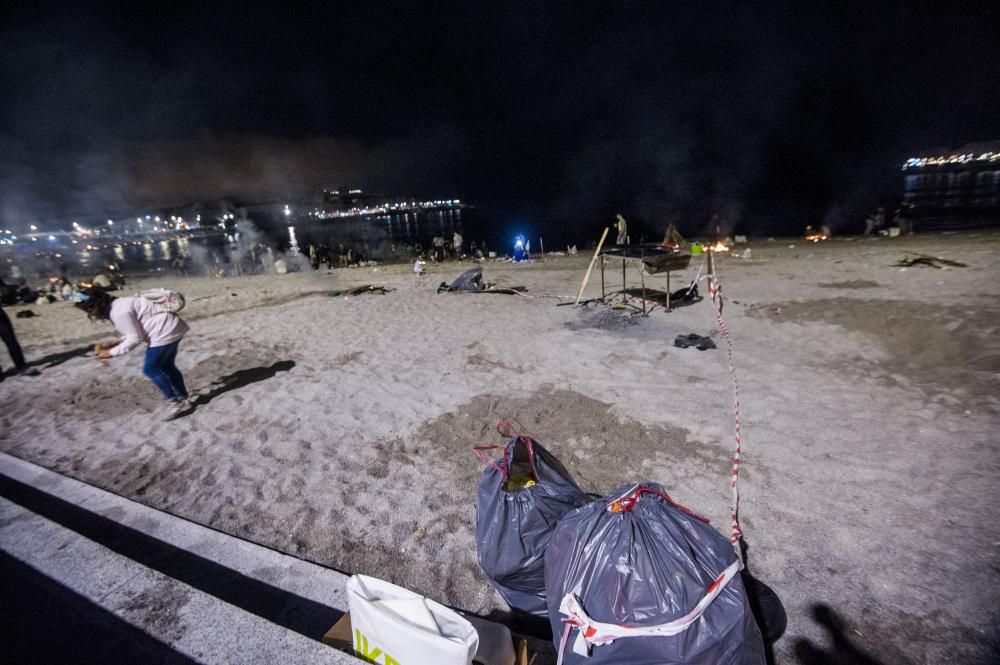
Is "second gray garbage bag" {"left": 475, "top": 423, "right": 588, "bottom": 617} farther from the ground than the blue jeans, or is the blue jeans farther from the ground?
the blue jeans

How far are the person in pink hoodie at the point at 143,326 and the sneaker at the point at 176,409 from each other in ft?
0.93

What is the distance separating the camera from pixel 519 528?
2.42 meters

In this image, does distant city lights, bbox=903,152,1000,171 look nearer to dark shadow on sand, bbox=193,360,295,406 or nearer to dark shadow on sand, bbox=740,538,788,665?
dark shadow on sand, bbox=740,538,788,665

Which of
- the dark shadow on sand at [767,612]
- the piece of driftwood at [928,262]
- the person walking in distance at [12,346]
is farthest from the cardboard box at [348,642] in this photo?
the piece of driftwood at [928,262]

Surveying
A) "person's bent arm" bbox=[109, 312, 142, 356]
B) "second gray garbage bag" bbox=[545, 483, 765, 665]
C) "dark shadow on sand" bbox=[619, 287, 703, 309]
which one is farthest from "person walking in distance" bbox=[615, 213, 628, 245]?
"second gray garbage bag" bbox=[545, 483, 765, 665]

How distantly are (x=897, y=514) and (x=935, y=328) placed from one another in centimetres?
565

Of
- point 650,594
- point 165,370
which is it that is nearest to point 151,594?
point 650,594

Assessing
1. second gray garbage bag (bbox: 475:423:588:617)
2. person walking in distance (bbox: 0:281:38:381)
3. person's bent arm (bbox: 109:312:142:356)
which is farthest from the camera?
person walking in distance (bbox: 0:281:38:381)

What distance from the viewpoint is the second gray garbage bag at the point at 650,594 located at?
1.77m

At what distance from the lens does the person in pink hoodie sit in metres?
5.04

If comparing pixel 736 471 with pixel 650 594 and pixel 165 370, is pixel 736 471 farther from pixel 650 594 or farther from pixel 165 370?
pixel 165 370

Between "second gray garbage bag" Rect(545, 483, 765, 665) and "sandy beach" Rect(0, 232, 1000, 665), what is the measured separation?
2.99 feet

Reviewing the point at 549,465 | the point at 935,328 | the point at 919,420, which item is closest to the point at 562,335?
the point at 919,420

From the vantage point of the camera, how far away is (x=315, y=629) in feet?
8.14
